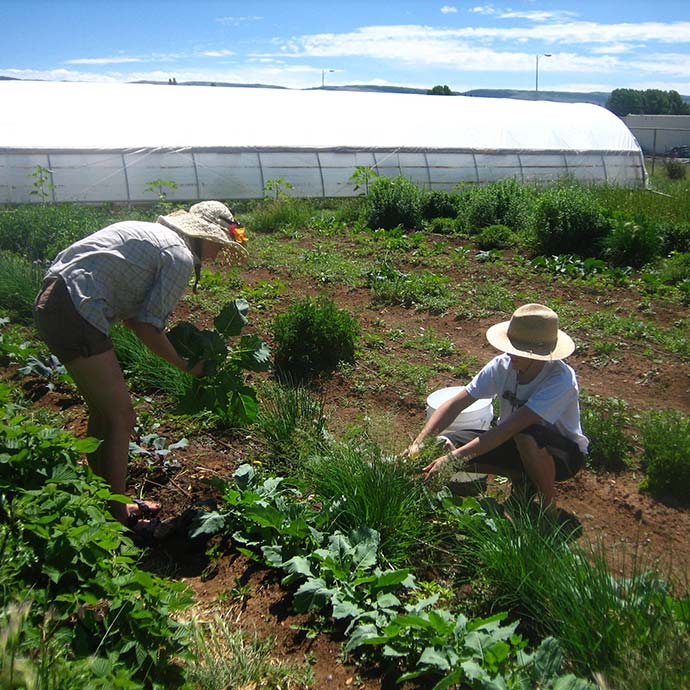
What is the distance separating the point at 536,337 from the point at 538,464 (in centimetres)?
61

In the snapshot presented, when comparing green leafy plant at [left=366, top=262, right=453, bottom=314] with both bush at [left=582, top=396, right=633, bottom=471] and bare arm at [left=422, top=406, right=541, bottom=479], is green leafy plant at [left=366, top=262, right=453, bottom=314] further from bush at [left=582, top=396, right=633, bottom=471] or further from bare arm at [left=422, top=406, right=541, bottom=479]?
bare arm at [left=422, top=406, right=541, bottom=479]

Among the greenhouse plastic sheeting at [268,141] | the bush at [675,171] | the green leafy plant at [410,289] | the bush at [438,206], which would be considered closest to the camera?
the green leafy plant at [410,289]

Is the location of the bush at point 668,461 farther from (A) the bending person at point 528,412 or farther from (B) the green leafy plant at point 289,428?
A: (B) the green leafy plant at point 289,428

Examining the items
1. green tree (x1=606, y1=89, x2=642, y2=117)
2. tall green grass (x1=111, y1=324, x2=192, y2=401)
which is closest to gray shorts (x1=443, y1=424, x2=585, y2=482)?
tall green grass (x1=111, y1=324, x2=192, y2=401)

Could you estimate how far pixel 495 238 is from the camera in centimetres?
1003

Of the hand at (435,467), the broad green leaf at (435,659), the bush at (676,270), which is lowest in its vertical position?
the bush at (676,270)

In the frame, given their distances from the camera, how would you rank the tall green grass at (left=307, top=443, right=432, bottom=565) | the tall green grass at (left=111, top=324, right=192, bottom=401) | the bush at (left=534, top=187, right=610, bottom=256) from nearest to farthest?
the tall green grass at (left=307, top=443, right=432, bottom=565), the tall green grass at (left=111, top=324, right=192, bottom=401), the bush at (left=534, top=187, right=610, bottom=256)

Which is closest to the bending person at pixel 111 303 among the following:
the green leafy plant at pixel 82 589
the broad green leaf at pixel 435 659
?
the green leafy plant at pixel 82 589

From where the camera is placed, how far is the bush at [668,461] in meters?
4.22

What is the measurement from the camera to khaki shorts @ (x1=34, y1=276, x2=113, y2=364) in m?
3.24

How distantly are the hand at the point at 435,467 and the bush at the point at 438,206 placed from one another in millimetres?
9129

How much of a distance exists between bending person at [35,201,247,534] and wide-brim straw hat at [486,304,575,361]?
152 centimetres

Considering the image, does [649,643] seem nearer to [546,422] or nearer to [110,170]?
[546,422]

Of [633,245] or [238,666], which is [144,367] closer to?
[238,666]
